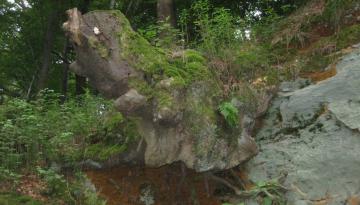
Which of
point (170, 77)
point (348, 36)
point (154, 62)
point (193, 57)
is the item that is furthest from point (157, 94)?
point (348, 36)

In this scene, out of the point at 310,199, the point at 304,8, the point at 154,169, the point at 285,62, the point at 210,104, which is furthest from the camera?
the point at 304,8

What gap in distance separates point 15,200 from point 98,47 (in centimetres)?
225

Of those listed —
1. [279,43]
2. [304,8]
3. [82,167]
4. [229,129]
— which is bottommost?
[82,167]

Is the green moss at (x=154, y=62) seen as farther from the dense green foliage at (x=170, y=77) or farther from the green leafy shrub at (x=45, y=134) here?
the green leafy shrub at (x=45, y=134)

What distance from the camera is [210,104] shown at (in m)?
6.02

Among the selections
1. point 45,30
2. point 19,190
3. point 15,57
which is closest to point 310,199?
point 19,190

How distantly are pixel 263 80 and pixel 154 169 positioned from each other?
212 cm

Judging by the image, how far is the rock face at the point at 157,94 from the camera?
5641mm

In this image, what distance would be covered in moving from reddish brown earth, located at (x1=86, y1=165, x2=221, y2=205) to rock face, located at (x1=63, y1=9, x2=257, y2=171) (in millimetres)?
658

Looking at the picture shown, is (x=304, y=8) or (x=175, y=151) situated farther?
(x=304, y=8)

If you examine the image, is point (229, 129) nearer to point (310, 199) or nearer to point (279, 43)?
point (310, 199)

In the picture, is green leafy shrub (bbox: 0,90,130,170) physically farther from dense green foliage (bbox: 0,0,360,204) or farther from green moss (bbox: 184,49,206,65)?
green moss (bbox: 184,49,206,65)

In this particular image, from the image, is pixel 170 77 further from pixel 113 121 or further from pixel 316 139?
pixel 316 139

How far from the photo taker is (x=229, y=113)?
5.85 m
